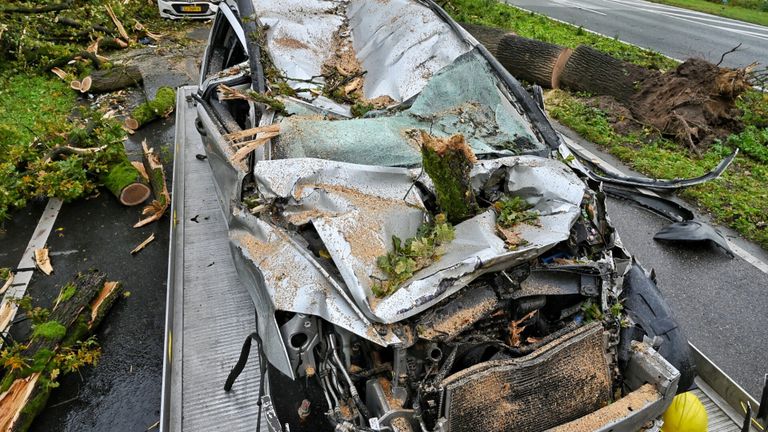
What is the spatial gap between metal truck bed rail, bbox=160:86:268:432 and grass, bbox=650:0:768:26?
16911 mm

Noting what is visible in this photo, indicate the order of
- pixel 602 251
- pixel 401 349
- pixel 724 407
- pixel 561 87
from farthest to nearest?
pixel 561 87
pixel 724 407
pixel 602 251
pixel 401 349

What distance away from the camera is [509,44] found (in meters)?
8.54

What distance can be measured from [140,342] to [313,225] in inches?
83.2

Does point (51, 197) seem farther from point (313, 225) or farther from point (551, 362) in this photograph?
point (551, 362)

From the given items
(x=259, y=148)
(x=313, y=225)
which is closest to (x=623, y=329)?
(x=313, y=225)

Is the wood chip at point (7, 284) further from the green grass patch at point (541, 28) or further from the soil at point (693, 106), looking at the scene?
the green grass patch at point (541, 28)

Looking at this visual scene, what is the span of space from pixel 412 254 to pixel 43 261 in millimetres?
3785

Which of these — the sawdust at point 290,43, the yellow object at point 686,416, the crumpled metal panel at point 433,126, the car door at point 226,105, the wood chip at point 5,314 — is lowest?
the wood chip at point 5,314

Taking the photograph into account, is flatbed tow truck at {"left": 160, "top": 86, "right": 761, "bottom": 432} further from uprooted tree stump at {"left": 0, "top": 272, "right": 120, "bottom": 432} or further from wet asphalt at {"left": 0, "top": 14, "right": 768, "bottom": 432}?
uprooted tree stump at {"left": 0, "top": 272, "right": 120, "bottom": 432}

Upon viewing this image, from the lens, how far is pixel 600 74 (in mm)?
7754

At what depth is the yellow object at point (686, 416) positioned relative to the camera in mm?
2576

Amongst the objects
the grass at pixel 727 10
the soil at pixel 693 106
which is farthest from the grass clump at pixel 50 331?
the grass at pixel 727 10

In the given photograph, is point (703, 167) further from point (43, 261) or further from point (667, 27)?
point (667, 27)

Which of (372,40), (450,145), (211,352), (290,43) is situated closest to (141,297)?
(211,352)
